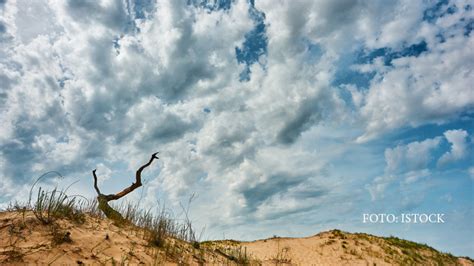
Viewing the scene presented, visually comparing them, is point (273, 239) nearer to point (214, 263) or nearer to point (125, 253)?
point (214, 263)

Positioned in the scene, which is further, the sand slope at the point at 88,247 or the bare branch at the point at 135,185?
the bare branch at the point at 135,185

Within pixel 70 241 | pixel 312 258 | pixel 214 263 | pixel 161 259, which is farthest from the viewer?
pixel 312 258

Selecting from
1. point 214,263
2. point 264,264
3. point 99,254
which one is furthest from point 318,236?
point 99,254

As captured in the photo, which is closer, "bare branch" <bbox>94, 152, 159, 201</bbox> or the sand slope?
the sand slope

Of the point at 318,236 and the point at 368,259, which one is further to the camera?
the point at 318,236

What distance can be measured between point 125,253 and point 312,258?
1177cm

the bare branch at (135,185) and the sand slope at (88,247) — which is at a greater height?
the bare branch at (135,185)

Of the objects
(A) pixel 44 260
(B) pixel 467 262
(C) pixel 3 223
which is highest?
(B) pixel 467 262

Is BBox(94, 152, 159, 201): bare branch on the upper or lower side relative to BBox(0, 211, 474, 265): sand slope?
upper

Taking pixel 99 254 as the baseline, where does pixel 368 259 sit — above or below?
above

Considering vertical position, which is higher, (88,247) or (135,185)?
(135,185)

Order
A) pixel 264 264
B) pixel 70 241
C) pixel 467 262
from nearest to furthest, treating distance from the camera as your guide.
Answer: pixel 70 241, pixel 264 264, pixel 467 262

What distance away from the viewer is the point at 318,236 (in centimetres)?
2128

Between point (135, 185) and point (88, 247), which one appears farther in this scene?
point (135, 185)
